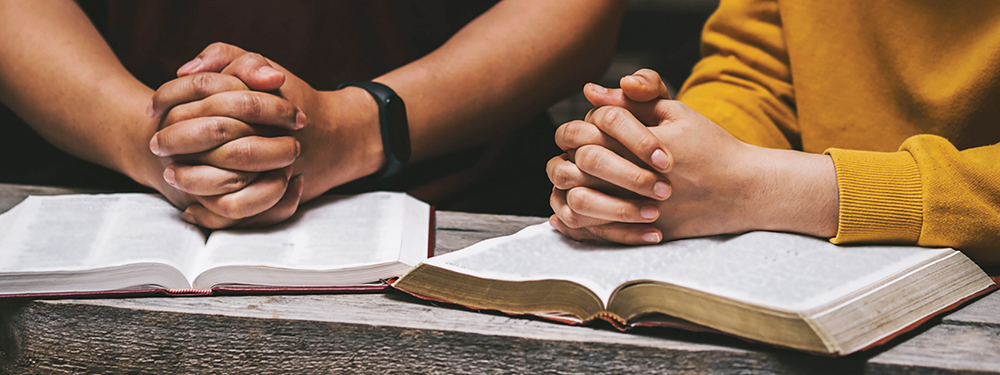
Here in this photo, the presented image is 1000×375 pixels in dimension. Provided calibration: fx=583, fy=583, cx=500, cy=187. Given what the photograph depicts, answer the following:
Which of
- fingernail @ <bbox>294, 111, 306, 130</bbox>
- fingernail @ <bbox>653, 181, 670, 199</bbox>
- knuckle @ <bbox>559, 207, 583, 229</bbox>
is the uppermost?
fingernail @ <bbox>294, 111, 306, 130</bbox>

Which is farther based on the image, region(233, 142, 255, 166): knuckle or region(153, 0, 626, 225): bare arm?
region(153, 0, 626, 225): bare arm

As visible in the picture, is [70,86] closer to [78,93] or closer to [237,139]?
[78,93]

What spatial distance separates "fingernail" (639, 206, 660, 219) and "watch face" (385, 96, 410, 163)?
1.40 feet

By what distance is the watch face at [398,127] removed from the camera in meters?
0.89

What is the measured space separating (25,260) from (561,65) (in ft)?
2.67

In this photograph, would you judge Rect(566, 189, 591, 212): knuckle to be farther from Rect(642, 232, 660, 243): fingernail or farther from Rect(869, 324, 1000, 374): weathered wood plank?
Rect(869, 324, 1000, 374): weathered wood plank

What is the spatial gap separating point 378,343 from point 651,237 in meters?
0.32

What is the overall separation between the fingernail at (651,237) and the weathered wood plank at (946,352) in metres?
0.23

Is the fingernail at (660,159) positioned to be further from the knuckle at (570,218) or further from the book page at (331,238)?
the book page at (331,238)

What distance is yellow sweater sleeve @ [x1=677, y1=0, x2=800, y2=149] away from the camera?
974 millimetres

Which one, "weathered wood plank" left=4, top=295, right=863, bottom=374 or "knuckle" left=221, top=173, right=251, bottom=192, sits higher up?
"knuckle" left=221, top=173, right=251, bottom=192

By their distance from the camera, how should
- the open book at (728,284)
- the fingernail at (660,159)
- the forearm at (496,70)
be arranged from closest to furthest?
the open book at (728,284) < the fingernail at (660,159) < the forearm at (496,70)

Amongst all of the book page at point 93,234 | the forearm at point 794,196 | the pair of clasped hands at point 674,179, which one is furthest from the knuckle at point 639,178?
the book page at point 93,234

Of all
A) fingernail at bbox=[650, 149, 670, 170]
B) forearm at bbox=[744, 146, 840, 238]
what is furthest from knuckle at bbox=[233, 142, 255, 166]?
forearm at bbox=[744, 146, 840, 238]
